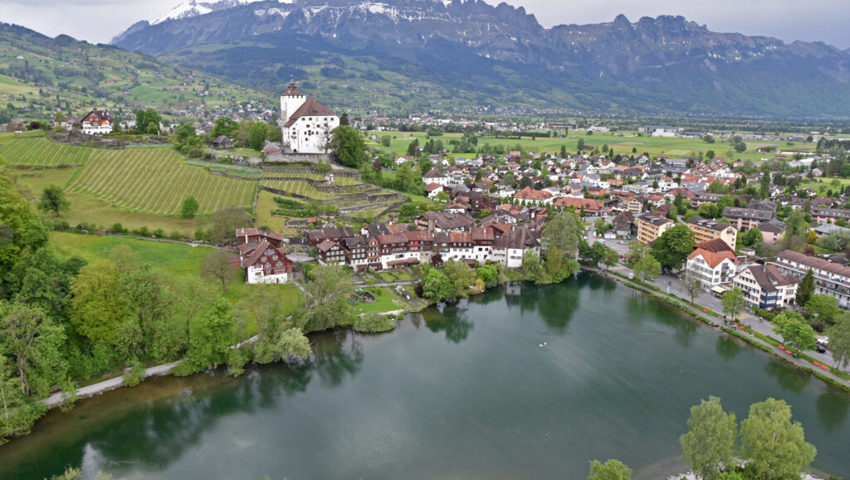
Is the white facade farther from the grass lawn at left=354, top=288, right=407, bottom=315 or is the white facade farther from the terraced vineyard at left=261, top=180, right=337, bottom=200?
the terraced vineyard at left=261, top=180, right=337, bottom=200

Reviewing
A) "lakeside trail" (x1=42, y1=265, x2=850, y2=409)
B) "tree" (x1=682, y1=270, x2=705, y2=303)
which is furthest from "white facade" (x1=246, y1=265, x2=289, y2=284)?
"tree" (x1=682, y1=270, x2=705, y2=303)

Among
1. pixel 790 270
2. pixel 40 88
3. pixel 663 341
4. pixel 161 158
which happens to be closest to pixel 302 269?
pixel 663 341

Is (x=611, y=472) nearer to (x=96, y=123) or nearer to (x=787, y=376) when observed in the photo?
(x=787, y=376)

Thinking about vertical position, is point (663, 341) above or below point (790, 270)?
below

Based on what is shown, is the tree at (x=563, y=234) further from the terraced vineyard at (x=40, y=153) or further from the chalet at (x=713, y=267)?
the terraced vineyard at (x=40, y=153)

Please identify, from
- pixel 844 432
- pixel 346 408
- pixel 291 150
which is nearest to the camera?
pixel 844 432

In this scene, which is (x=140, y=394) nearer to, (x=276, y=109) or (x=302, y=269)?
(x=302, y=269)

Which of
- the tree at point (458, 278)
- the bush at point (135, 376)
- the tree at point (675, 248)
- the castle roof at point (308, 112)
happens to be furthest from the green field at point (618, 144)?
the bush at point (135, 376)
